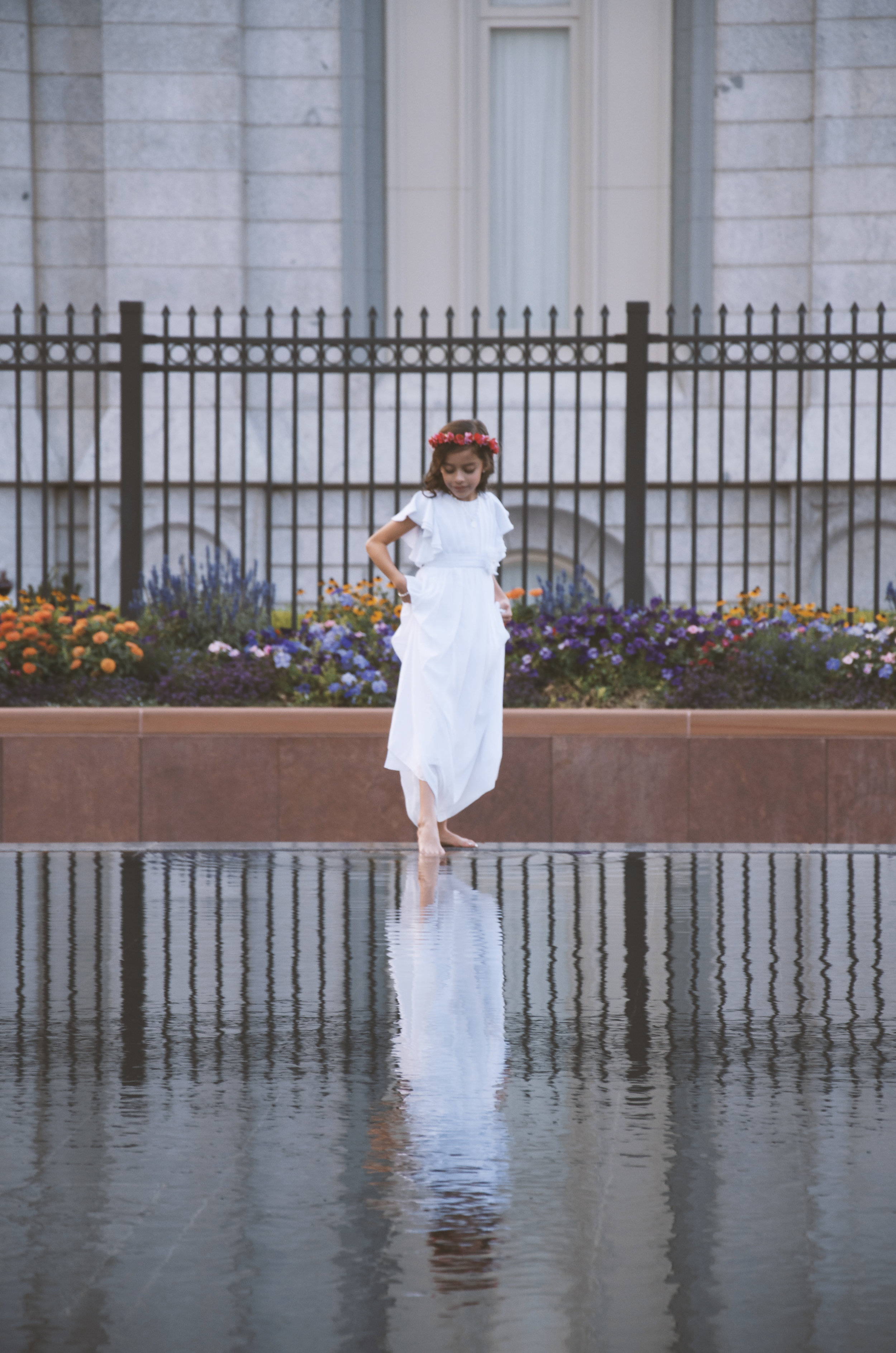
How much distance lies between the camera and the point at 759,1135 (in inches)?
118

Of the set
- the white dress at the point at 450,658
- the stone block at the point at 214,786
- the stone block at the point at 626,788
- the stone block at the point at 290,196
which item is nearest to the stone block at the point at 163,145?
the stone block at the point at 290,196

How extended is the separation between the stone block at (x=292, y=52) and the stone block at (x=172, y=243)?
1.28m

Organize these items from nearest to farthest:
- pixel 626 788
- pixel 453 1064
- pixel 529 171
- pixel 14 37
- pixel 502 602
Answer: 1. pixel 453 1064
2. pixel 502 602
3. pixel 626 788
4. pixel 14 37
5. pixel 529 171

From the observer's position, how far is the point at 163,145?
13.2 metres

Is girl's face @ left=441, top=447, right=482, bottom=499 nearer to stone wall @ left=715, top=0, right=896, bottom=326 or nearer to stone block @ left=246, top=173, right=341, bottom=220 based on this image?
stone wall @ left=715, top=0, right=896, bottom=326

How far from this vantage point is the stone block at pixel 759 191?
13453 millimetres

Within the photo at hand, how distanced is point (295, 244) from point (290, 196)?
38 cm

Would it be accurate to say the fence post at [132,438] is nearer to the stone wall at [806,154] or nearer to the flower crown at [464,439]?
the flower crown at [464,439]

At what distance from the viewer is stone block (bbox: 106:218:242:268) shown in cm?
1325

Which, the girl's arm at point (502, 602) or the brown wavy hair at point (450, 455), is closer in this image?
the brown wavy hair at point (450, 455)

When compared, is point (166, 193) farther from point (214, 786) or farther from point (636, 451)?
point (214, 786)

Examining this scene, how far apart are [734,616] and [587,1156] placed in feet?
20.7

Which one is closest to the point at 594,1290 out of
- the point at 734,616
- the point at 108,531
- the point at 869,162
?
the point at 734,616

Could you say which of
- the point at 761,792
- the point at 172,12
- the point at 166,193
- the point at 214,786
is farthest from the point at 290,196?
the point at 761,792
